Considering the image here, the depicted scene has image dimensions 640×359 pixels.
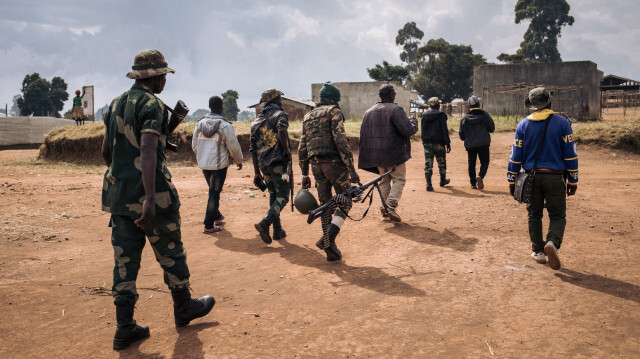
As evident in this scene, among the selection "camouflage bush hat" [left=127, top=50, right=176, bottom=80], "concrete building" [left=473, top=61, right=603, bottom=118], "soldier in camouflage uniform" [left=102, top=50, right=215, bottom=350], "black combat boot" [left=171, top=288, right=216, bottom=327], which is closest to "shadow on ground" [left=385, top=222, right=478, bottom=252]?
"black combat boot" [left=171, top=288, right=216, bottom=327]

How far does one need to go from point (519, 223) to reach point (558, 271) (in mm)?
2114

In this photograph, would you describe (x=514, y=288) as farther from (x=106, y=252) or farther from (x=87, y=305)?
(x=106, y=252)

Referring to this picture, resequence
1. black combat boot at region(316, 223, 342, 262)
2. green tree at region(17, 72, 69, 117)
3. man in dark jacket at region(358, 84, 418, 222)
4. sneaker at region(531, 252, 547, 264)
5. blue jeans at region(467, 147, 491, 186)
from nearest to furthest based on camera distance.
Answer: sneaker at region(531, 252, 547, 264) < black combat boot at region(316, 223, 342, 262) < man in dark jacket at region(358, 84, 418, 222) < blue jeans at region(467, 147, 491, 186) < green tree at region(17, 72, 69, 117)

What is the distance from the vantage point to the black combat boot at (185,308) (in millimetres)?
3553

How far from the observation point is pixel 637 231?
600 cm

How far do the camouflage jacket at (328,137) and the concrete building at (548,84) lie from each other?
78.8ft

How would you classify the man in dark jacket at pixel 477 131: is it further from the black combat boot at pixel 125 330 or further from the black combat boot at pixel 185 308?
the black combat boot at pixel 125 330

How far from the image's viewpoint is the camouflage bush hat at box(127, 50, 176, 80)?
3.35m

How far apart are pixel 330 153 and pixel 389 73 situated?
168ft

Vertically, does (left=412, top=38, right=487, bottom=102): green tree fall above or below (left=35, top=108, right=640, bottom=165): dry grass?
above

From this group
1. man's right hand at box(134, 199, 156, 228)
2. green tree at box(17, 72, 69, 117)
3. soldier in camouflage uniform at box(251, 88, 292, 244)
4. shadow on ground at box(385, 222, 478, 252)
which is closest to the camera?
man's right hand at box(134, 199, 156, 228)

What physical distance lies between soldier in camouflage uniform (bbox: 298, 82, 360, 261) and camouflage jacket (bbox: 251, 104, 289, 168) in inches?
17.3

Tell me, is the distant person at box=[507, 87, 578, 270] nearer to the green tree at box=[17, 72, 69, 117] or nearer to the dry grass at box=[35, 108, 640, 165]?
the dry grass at box=[35, 108, 640, 165]

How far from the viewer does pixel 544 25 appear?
6481 centimetres
